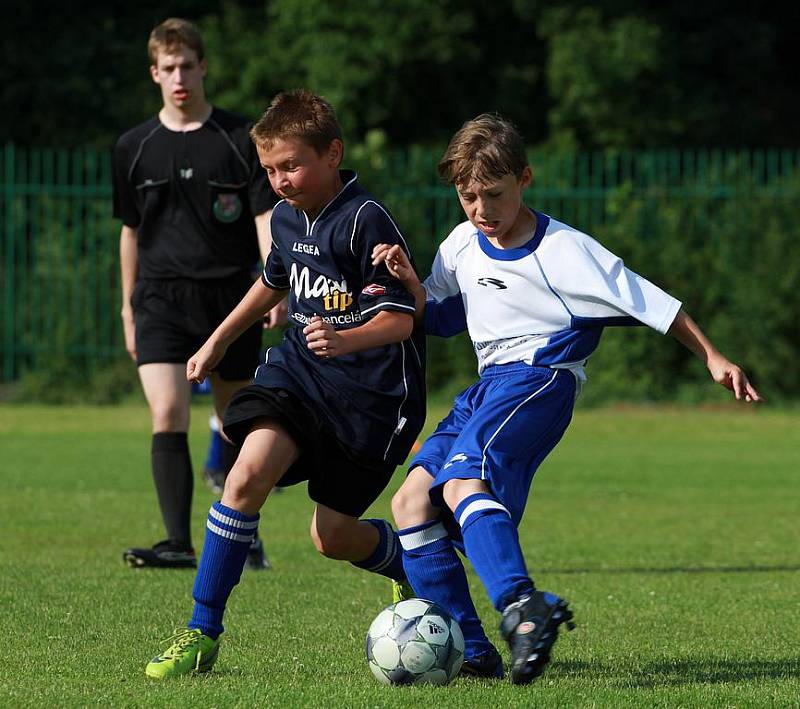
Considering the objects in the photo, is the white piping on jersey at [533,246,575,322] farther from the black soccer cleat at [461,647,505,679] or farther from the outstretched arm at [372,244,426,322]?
the black soccer cleat at [461,647,505,679]

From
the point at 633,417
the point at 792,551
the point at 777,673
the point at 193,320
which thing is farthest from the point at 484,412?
the point at 633,417

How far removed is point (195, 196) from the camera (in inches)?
289

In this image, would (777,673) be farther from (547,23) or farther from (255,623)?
(547,23)

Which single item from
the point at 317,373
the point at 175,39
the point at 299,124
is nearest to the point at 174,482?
the point at 175,39

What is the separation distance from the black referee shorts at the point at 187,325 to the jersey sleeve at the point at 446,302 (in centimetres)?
230

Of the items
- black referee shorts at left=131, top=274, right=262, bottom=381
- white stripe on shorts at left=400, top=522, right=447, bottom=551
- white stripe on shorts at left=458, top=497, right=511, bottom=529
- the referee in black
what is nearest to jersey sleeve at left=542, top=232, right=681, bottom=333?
white stripe on shorts at left=458, top=497, right=511, bottom=529

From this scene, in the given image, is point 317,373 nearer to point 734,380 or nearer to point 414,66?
point 734,380

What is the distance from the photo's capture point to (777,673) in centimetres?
478

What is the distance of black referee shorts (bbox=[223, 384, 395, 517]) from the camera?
4.83 metres

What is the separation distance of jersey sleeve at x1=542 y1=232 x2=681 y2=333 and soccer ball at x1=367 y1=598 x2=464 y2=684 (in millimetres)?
1040

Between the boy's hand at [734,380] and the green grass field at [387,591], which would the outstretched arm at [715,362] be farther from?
the green grass field at [387,591]

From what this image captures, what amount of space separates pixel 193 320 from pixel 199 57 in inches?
49.3

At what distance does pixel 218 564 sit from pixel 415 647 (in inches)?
27.2

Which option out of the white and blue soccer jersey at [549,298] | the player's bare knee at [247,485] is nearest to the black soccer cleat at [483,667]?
the player's bare knee at [247,485]
